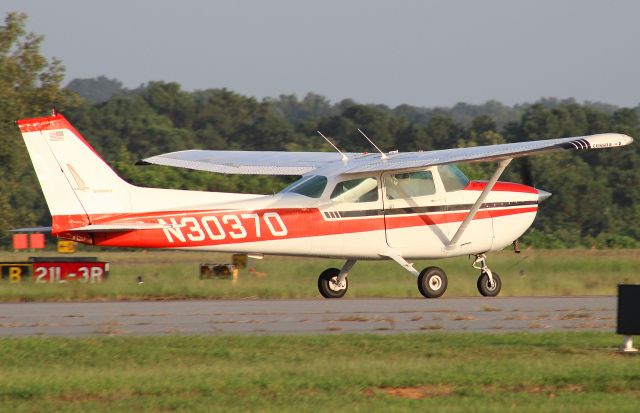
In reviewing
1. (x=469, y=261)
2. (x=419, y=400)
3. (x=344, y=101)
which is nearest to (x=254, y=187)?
(x=469, y=261)

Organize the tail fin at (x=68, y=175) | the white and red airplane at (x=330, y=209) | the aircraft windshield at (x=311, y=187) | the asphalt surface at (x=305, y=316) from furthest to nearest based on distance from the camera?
the aircraft windshield at (x=311, y=187)
the white and red airplane at (x=330, y=209)
the tail fin at (x=68, y=175)
the asphalt surface at (x=305, y=316)

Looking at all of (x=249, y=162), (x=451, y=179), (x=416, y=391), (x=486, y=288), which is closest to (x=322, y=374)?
(x=416, y=391)

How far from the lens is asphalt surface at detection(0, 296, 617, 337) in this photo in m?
14.2

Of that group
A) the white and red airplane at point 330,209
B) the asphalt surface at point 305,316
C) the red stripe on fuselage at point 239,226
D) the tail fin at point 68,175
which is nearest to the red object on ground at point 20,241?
the white and red airplane at point 330,209

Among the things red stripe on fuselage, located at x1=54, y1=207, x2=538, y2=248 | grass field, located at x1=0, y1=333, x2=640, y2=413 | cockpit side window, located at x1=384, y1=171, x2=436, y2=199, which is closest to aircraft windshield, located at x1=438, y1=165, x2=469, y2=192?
cockpit side window, located at x1=384, y1=171, x2=436, y2=199

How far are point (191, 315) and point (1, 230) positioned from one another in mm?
21339

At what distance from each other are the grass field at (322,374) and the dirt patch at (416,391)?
0.06ft

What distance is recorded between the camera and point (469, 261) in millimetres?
24375

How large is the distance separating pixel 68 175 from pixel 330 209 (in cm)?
415

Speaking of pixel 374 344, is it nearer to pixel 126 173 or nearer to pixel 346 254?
pixel 346 254

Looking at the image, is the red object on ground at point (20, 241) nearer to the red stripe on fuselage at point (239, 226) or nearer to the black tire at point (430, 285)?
the red stripe on fuselage at point (239, 226)

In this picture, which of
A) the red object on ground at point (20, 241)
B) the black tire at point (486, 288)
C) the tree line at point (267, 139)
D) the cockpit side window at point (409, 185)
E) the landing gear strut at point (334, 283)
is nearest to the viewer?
the cockpit side window at point (409, 185)

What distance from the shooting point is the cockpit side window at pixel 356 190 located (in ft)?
60.6

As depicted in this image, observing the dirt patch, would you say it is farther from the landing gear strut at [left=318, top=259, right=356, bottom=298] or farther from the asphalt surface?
the landing gear strut at [left=318, top=259, right=356, bottom=298]
